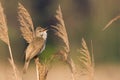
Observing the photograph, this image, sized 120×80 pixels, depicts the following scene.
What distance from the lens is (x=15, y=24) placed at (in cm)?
2205

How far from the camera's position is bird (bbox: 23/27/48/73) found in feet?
26.2

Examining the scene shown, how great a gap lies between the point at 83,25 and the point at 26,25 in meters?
16.2

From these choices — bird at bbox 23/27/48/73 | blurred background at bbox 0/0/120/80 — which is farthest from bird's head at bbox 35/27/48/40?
blurred background at bbox 0/0/120/80

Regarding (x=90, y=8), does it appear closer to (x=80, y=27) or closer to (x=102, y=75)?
(x=80, y=27)

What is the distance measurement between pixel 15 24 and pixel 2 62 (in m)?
1.94

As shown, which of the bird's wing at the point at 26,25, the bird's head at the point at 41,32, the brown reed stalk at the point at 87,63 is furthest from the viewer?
the bird's head at the point at 41,32

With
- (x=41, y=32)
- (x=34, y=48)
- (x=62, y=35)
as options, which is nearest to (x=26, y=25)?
(x=62, y=35)

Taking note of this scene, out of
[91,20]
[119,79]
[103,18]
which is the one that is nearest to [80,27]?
[91,20]

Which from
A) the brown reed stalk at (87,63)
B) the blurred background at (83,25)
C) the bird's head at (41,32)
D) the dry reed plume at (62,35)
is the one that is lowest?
the blurred background at (83,25)

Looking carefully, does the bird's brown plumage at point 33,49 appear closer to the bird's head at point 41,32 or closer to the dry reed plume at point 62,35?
the bird's head at point 41,32

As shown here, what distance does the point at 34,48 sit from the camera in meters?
8.19

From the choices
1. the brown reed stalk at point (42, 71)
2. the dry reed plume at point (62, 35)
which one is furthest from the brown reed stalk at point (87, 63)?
the brown reed stalk at point (42, 71)

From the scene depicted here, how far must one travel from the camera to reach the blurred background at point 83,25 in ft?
69.2

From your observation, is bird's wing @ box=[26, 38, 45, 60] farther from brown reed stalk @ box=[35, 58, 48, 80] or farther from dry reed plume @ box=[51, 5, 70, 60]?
brown reed stalk @ box=[35, 58, 48, 80]
